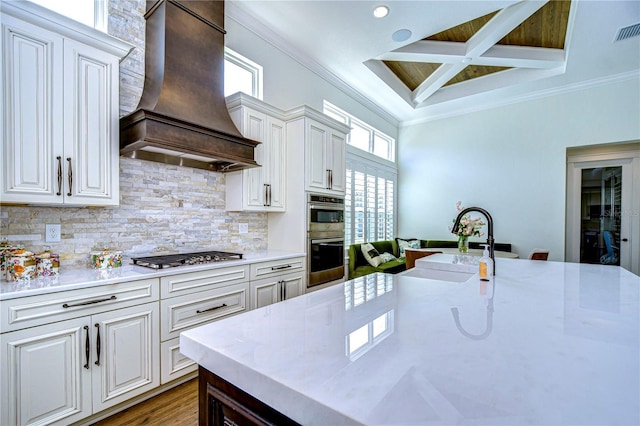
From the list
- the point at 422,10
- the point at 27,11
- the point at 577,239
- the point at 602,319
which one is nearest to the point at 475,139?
the point at 577,239

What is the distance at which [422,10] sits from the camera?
3035 mm

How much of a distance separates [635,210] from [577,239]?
33.2 inches

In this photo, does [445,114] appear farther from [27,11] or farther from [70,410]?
[70,410]

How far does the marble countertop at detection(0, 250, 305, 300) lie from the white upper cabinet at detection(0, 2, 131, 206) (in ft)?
1.47

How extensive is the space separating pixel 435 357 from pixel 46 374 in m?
1.99

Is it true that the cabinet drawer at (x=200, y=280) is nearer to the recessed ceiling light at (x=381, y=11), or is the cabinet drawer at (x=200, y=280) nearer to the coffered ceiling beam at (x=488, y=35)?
the recessed ceiling light at (x=381, y=11)

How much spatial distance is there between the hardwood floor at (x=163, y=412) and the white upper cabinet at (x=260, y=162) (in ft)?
5.21

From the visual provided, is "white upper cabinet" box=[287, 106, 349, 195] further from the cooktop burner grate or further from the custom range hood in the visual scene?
the cooktop burner grate

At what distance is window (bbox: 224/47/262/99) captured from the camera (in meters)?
3.16

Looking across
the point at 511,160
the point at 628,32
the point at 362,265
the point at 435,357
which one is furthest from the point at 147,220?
the point at 511,160

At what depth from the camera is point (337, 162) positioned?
148 inches

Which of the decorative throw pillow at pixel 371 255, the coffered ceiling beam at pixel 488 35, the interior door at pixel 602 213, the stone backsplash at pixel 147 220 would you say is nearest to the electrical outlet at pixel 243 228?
the stone backsplash at pixel 147 220

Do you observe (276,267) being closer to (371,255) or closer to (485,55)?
(371,255)

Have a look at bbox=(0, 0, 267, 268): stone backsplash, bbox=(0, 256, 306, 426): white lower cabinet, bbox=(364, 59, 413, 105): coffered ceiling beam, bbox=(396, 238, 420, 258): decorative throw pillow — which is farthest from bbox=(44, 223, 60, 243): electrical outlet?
bbox=(396, 238, 420, 258): decorative throw pillow
